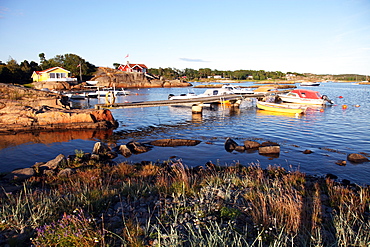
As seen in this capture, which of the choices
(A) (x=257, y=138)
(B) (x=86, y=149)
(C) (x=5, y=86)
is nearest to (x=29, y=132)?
(C) (x=5, y=86)

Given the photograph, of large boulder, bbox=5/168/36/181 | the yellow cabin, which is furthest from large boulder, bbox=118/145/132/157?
the yellow cabin

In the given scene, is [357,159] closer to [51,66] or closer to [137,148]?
[137,148]

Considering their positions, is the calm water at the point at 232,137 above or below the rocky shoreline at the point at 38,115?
below

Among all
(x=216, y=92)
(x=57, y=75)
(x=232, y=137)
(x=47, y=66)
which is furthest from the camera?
(x=47, y=66)

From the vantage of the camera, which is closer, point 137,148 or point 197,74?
point 137,148

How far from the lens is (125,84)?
9262 cm

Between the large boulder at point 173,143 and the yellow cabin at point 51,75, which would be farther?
the yellow cabin at point 51,75

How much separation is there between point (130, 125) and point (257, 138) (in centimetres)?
1160

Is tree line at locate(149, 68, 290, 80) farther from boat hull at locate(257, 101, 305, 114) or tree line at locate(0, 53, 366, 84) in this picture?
boat hull at locate(257, 101, 305, 114)

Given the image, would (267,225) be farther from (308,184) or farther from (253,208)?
(308,184)

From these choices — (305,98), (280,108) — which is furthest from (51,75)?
(305,98)

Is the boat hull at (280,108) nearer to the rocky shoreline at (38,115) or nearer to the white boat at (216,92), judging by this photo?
the white boat at (216,92)

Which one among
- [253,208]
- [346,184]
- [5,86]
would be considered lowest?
[346,184]

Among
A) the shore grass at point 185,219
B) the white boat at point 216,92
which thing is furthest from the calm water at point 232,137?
the white boat at point 216,92
